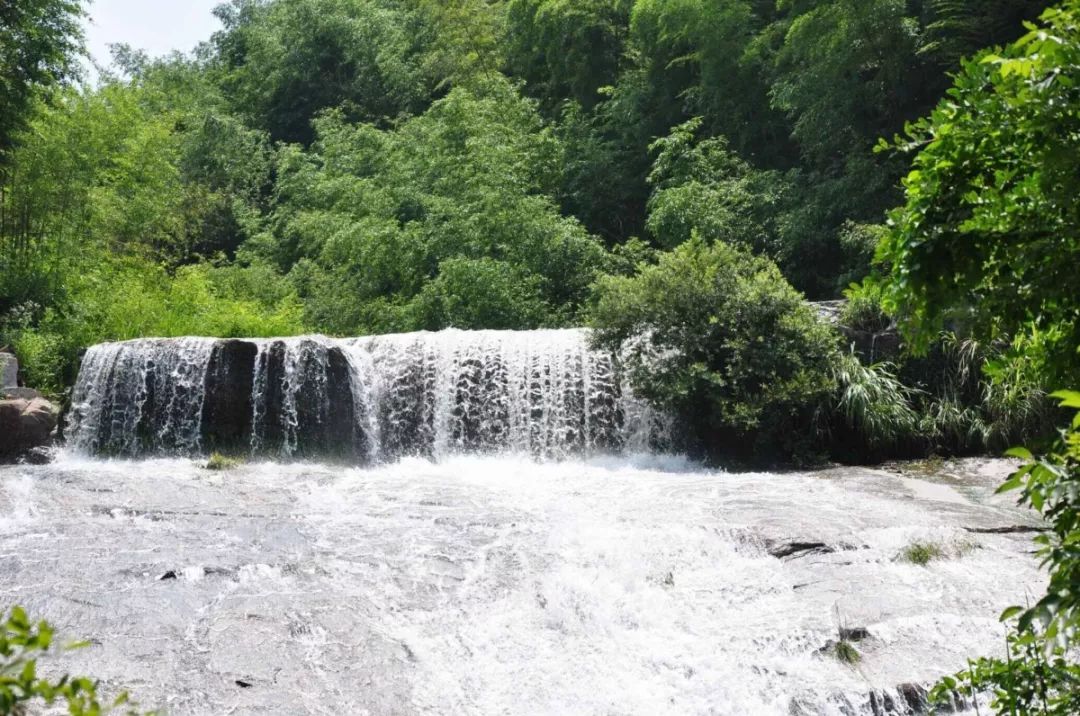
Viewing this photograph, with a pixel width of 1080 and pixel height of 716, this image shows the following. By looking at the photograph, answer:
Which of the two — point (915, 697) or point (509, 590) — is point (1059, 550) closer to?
point (915, 697)

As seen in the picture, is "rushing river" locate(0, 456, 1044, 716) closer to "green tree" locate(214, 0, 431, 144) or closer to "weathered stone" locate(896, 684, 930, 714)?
"weathered stone" locate(896, 684, 930, 714)

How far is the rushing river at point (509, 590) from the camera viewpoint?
5.74m

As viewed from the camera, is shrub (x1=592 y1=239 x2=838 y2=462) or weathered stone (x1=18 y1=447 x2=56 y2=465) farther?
weathered stone (x1=18 y1=447 x2=56 y2=465)

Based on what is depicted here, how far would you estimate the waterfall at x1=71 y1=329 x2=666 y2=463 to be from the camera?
42.8 ft

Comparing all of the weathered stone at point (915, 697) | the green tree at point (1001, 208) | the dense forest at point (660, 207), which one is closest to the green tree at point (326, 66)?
the dense forest at point (660, 207)

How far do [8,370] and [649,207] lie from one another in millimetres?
11425

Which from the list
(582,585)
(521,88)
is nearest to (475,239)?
(521,88)

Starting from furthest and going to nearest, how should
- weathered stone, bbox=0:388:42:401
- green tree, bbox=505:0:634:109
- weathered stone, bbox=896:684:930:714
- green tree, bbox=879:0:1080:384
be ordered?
1. green tree, bbox=505:0:634:109
2. weathered stone, bbox=0:388:42:401
3. weathered stone, bbox=896:684:930:714
4. green tree, bbox=879:0:1080:384

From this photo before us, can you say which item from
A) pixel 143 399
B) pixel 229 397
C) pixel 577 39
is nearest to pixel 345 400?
pixel 229 397

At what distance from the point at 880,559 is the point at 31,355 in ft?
40.5

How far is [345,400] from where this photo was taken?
13.5m

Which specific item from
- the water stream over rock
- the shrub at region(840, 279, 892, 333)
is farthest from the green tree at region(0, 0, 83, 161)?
the shrub at region(840, 279, 892, 333)

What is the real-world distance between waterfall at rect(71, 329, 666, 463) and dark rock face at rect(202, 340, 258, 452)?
0.04 ft

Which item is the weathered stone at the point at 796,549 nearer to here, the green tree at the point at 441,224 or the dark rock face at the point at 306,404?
the dark rock face at the point at 306,404
